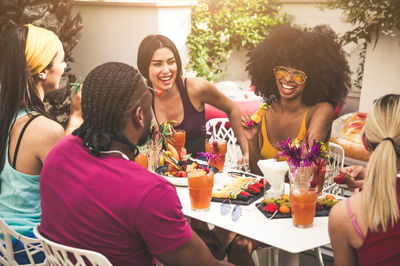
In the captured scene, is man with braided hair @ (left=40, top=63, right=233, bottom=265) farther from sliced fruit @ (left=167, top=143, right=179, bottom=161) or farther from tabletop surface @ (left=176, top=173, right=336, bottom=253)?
sliced fruit @ (left=167, top=143, right=179, bottom=161)

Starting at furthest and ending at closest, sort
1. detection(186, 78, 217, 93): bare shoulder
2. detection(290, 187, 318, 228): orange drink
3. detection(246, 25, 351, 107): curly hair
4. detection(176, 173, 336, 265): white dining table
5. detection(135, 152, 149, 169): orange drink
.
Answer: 1. detection(186, 78, 217, 93): bare shoulder
2. detection(246, 25, 351, 107): curly hair
3. detection(135, 152, 149, 169): orange drink
4. detection(290, 187, 318, 228): orange drink
5. detection(176, 173, 336, 265): white dining table

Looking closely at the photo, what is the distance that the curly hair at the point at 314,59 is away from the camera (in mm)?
2965

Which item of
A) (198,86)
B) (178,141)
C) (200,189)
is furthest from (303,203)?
(198,86)

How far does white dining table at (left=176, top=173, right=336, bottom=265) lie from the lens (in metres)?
1.70

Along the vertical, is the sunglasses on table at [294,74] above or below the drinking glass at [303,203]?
above

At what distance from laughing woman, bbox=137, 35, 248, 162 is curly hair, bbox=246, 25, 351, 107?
1.82ft

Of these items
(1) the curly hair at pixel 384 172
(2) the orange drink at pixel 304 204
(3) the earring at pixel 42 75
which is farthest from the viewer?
(3) the earring at pixel 42 75

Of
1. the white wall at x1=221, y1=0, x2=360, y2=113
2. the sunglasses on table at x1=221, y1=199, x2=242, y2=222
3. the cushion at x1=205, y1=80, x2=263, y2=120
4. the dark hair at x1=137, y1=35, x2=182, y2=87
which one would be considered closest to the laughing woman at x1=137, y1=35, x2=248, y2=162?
the dark hair at x1=137, y1=35, x2=182, y2=87

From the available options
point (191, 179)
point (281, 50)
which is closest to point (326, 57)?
point (281, 50)

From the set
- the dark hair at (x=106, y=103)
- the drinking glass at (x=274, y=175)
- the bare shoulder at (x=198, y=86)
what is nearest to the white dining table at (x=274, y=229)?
the drinking glass at (x=274, y=175)

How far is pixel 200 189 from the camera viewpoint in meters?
1.99

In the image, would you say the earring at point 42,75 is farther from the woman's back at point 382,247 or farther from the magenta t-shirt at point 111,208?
the woman's back at point 382,247

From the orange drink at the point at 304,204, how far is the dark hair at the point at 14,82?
122cm

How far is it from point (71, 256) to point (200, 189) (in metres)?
0.70
